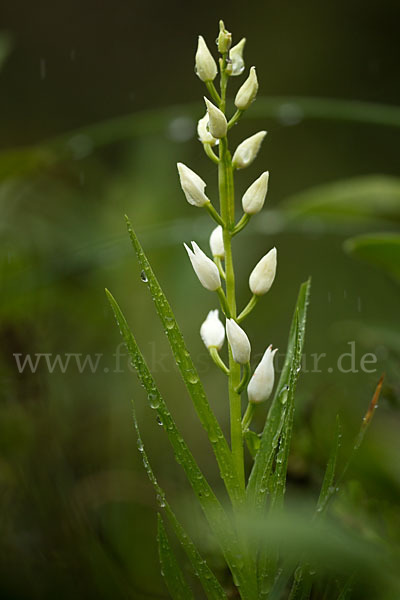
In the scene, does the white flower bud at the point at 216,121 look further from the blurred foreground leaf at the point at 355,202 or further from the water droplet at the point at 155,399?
the blurred foreground leaf at the point at 355,202

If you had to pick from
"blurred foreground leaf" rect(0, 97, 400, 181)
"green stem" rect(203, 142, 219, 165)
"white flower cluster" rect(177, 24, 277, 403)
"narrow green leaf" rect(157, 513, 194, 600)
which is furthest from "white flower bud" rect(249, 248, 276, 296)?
"blurred foreground leaf" rect(0, 97, 400, 181)

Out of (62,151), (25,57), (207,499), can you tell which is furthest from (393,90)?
(207,499)

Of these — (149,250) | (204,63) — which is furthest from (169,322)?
(149,250)

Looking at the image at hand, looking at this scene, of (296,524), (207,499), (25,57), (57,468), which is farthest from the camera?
(25,57)

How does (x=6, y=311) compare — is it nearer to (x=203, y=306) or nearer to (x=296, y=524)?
(x=203, y=306)

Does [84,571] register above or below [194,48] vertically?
below

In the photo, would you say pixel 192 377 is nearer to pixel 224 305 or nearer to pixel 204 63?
pixel 224 305
